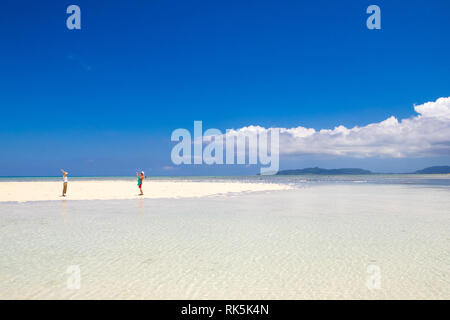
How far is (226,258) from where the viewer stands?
8492mm

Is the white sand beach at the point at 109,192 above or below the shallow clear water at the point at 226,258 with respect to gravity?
below

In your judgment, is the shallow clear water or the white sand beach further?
the white sand beach

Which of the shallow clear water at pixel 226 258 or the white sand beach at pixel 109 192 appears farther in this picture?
the white sand beach at pixel 109 192

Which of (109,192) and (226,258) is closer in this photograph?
(226,258)

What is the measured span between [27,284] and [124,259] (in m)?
2.32

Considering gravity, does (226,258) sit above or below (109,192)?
above

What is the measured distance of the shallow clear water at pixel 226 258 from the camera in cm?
625

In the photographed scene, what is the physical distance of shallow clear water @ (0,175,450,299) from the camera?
6246 mm

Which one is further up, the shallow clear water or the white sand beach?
the shallow clear water
